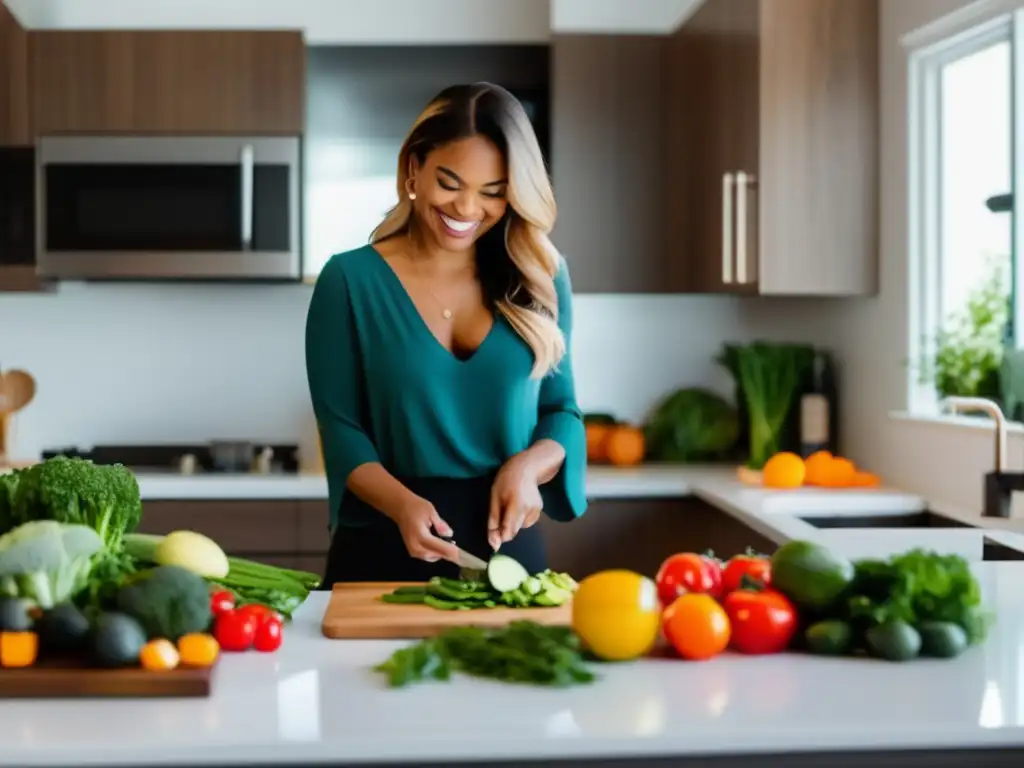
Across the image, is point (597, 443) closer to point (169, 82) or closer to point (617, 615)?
point (169, 82)

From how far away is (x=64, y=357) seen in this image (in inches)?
164

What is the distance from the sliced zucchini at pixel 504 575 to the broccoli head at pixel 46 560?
483 millimetres

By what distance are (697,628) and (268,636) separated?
0.48 metres

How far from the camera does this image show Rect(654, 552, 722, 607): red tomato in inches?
63.5

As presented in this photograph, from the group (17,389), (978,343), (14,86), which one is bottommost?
(17,389)

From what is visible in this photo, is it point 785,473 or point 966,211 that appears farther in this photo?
point 785,473

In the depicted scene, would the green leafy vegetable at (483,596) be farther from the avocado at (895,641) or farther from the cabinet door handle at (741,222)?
the cabinet door handle at (741,222)

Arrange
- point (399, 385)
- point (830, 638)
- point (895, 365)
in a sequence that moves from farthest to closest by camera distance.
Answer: point (895, 365) < point (399, 385) < point (830, 638)

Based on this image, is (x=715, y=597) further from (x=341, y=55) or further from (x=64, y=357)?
(x=64, y=357)

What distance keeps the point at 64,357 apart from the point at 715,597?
3.05 meters

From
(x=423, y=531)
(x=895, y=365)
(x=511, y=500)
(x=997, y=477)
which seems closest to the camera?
(x=423, y=531)

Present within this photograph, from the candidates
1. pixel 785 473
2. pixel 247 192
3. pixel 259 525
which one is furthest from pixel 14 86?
pixel 785 473

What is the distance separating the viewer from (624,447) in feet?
13.1

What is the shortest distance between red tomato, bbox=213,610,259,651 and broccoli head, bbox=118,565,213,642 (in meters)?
0.10
